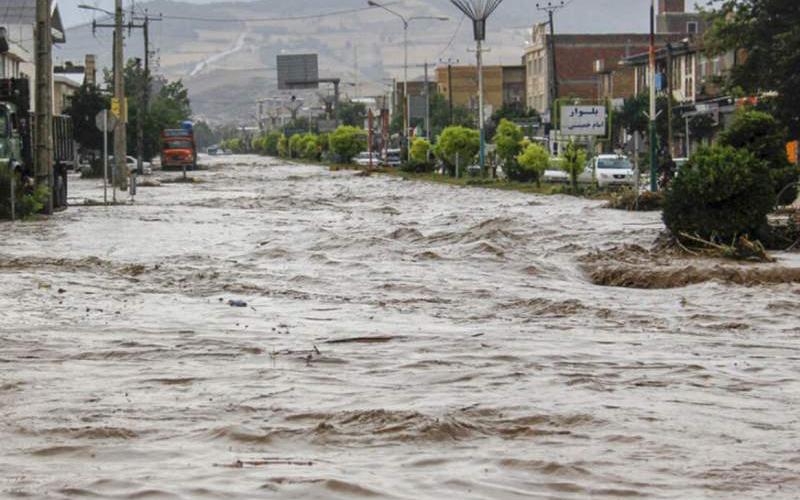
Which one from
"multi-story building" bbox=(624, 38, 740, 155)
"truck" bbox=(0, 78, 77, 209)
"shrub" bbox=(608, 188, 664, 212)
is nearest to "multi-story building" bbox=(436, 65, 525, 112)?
"multi-story building" bbox=(624, 38, 740, 155)

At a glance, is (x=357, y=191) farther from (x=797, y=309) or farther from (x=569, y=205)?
(x=797, y=309)

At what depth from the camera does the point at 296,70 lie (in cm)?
13888

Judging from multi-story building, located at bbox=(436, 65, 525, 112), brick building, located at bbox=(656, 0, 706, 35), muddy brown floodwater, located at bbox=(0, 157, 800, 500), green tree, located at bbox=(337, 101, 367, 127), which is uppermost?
brick building, located at bbox=(656, 0, 706, 35)

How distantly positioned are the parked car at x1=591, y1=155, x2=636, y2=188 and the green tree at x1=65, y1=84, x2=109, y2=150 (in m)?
29.9

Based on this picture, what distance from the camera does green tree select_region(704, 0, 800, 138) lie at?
165 ft

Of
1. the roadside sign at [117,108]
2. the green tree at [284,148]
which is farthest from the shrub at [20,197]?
the green tree at [284,148]

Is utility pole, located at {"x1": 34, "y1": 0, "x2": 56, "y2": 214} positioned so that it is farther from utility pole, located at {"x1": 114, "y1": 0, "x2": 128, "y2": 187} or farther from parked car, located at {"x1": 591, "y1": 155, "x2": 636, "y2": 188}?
parked car, located at {"x1": 591, "y1": 155, "x2": 636, "y2": 188}

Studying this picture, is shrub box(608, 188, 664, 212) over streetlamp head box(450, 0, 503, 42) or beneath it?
beneath

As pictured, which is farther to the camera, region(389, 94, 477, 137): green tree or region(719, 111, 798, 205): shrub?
region(389, 94, 477, 137): green tree

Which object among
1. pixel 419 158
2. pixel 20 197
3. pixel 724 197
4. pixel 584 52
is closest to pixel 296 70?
pixel 584 52

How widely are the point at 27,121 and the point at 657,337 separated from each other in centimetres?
2441

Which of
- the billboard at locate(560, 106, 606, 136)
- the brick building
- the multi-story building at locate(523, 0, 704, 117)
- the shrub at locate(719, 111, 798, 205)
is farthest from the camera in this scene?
the multi-story building at locate(523, 0, 704, 117)

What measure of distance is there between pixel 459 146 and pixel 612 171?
16.0m

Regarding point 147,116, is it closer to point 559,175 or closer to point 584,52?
point 559,175
